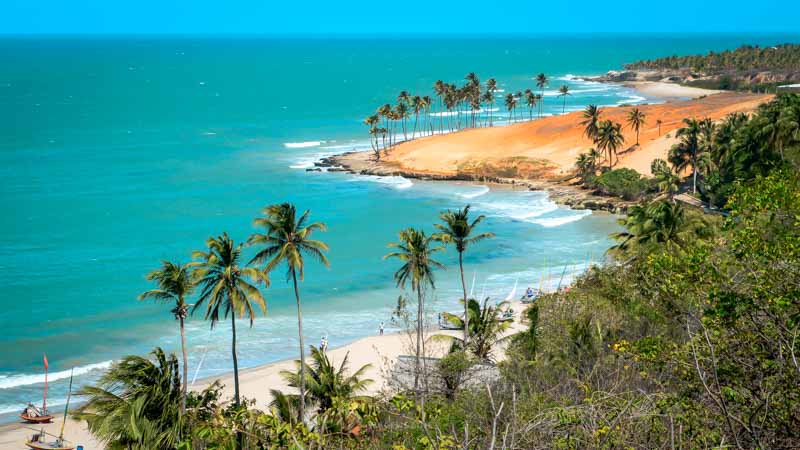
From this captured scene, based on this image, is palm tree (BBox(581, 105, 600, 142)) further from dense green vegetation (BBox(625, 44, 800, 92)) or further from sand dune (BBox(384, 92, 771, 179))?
dense green vegetation (BBox(625, 44, 800, 92))

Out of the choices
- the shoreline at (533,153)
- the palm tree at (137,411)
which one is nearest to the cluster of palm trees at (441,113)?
the shoreline at (533,153)

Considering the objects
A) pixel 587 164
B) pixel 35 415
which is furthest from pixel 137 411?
pixel 587 164

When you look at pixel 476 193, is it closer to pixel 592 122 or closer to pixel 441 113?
pixel 592 122

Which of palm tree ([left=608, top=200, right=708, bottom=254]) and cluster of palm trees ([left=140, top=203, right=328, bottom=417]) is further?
palm tree ([left=608, top=200, right=708, bottom=254])

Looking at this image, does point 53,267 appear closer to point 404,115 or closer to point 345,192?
point 345,192

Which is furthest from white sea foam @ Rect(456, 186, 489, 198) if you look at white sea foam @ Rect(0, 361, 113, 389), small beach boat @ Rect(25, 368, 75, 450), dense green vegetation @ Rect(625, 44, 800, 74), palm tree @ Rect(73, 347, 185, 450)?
dense green vegetation @ Rect(625, 44, 800, 74)

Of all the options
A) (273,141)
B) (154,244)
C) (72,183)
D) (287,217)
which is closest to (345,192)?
(154,244)

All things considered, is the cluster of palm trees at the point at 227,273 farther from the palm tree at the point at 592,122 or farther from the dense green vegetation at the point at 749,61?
the dense green vegetation at the point at 749,61
